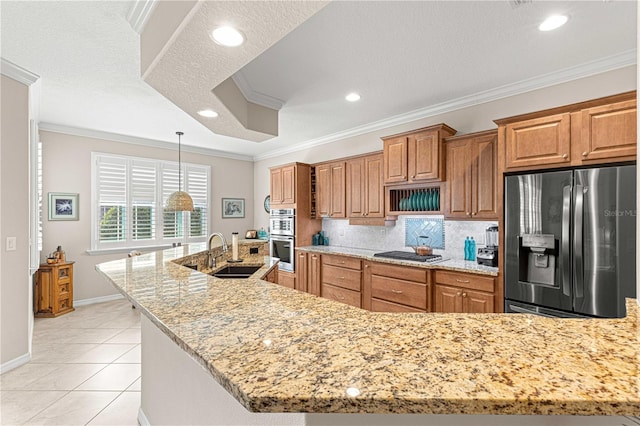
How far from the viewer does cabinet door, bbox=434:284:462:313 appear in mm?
3057

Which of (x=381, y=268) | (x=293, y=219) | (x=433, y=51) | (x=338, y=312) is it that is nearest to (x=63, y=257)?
(x=293, y=219)

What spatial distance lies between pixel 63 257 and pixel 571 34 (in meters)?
6.38

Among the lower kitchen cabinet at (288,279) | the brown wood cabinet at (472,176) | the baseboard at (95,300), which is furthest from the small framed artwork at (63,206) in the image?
the brown wood cabinet at (472,176)

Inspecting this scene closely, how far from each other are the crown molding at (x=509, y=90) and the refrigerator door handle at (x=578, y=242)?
4.20 ft

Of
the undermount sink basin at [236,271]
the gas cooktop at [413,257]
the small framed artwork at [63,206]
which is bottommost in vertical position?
the undermount sink basin at [236,271]

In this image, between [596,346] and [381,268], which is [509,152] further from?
[596,346]

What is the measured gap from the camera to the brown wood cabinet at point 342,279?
407cm

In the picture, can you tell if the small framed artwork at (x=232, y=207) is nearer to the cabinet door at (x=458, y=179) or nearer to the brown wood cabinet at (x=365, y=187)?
the brown wood cabinet at (x=365, y=187)

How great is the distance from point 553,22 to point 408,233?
2.64 meters

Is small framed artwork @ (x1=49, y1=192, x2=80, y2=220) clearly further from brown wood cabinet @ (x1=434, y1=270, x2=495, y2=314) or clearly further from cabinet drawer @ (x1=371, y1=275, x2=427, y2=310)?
brown wood cabinet @ (x1=434, y1=270, x2=495, y2=314)

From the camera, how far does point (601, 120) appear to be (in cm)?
225

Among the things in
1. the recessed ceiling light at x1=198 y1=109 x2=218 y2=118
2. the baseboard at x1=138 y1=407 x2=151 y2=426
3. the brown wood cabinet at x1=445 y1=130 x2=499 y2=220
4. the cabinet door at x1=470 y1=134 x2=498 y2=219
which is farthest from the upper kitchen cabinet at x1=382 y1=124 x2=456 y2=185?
the baseboard at x1=138 y1=407 x2=151 y2=426

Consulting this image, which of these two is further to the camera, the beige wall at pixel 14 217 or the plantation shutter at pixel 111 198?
the plantation shutter at pixel 111 198

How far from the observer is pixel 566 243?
2.33 m
